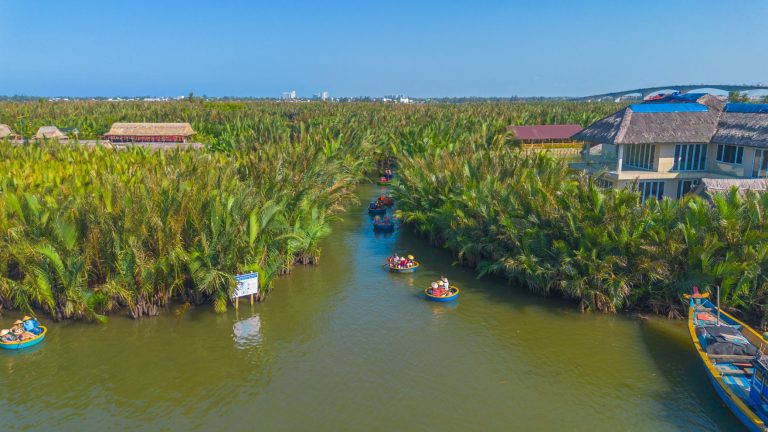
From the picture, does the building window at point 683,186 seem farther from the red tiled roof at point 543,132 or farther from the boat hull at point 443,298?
the red tiled roof at point 543,132

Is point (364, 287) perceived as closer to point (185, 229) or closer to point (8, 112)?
point (185, 229)

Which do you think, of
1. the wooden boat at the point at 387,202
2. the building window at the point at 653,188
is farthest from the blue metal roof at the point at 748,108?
the wooden boat at the point at 387,202

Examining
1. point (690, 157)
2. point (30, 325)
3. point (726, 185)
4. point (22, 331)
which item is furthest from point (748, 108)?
point (22, 331)

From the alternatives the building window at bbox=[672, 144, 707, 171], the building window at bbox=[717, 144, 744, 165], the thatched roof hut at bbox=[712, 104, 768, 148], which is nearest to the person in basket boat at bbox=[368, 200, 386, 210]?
the building window at bbox=[672, 144, 707, 171]

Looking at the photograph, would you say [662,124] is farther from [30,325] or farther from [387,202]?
[30,325]

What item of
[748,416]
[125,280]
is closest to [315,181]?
[125,280]

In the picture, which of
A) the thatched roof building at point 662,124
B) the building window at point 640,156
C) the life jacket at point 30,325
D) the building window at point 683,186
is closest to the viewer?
the life jacket at point 30,325
